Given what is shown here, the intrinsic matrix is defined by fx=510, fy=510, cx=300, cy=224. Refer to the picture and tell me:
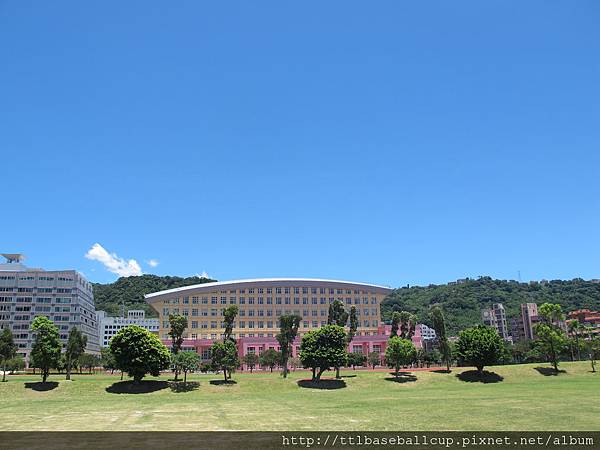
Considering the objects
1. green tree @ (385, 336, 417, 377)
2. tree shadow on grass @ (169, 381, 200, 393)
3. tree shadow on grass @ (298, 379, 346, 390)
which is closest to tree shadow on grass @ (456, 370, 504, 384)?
green tree @ (385, 336, 417, 377)

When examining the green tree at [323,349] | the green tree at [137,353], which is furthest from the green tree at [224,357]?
the green tree at [323,349]

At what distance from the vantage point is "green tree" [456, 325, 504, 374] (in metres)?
81.4

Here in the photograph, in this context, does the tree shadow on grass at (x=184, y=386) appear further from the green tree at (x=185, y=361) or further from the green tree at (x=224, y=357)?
the green tree at (x=224, y=357)

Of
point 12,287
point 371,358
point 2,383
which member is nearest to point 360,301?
point 371,358

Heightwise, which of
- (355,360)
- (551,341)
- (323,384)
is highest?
(551,341)

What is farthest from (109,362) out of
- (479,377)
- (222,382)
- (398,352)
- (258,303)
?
(479,377)

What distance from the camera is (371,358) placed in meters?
104

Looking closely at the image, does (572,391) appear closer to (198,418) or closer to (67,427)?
(198,418)

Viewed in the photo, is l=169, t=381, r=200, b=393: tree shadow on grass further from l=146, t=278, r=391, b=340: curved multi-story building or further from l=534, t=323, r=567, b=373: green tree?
l=146, t=278, r=391, b=340: curved multi-story building

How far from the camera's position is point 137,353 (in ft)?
236

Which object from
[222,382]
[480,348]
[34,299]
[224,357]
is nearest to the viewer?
[222,382]

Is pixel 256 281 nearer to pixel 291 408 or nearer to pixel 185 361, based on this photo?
pixel 185 361

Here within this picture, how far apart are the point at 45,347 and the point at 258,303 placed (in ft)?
229

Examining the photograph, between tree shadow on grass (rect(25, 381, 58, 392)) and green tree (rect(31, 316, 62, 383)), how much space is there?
84 centimetres
